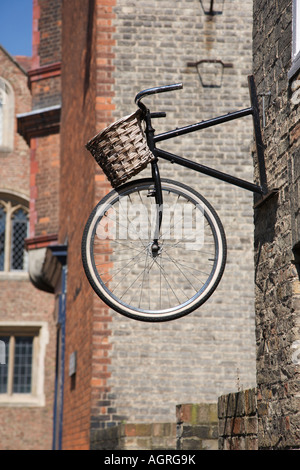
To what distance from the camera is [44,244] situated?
795 inches

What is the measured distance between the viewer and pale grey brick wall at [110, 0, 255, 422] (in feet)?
36.0

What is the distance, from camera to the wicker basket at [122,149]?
5598 millimetres

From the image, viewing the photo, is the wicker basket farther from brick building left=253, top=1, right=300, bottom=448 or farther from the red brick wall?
the red brick wall

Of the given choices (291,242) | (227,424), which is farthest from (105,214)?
(227,424)

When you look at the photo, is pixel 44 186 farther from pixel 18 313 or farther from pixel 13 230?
pixel 13 230

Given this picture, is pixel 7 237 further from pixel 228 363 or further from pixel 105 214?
pixel 105 214

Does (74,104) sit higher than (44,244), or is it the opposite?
(74,104)

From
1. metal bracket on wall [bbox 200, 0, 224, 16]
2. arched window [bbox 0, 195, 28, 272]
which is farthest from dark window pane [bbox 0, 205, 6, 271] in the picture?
metal bracket on wall [bbox 200, 0, 224, 16]

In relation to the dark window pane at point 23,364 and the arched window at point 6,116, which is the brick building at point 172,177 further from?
the arched window at point 6,116

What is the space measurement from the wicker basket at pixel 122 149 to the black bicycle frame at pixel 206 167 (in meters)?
0.11

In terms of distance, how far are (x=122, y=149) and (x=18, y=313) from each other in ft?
65.4

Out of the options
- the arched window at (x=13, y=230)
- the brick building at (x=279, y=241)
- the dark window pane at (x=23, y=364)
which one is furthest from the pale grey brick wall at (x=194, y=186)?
the arched window at (x=13, y=230)

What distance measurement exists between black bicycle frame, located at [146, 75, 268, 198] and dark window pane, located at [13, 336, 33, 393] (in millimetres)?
19724
